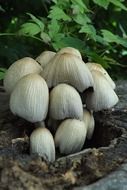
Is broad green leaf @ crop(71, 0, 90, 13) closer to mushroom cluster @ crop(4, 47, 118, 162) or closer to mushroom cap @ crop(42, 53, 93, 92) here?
mushroom cluster @ crop(4, 47, 118, 162)

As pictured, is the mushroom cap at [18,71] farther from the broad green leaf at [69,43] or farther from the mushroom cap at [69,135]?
the broad green leaf at [69,43]

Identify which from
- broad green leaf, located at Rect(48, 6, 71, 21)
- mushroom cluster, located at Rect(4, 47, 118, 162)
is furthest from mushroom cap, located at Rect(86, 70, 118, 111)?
broad green leaf, located at Rect(48, 6, 71, 21)

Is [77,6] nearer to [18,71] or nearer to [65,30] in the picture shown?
[65,30]

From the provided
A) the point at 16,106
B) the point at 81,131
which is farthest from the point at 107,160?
the point at 16,106

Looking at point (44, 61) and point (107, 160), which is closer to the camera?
point (107, 160)

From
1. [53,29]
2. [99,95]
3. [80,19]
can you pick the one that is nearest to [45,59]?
[99,95]

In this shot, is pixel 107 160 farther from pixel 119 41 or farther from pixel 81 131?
pixel 119 41
